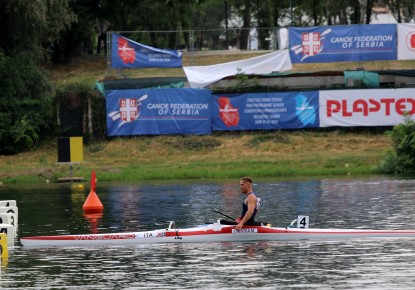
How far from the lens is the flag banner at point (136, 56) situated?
163ft

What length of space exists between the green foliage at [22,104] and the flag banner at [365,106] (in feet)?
43.9

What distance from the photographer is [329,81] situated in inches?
1914

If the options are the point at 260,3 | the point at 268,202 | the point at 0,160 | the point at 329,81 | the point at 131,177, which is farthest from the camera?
the point at 260,3

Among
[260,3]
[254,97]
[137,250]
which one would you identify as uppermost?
[260,3]

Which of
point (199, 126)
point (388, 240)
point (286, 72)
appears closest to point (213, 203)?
point (388, 240)

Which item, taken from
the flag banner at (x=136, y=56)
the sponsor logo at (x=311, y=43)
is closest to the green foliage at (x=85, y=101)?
the flag banner at (x=136, y=56)

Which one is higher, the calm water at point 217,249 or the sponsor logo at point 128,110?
the sponsor logo at point 128,110

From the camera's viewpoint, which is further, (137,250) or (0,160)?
(0,160)

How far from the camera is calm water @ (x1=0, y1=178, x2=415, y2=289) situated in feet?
62.6

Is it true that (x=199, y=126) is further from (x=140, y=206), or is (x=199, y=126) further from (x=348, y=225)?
(x=348, y=225)

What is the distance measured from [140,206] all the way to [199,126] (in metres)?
15.4

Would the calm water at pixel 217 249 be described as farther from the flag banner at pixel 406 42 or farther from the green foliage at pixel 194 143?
the flag banner at pixel 406 42

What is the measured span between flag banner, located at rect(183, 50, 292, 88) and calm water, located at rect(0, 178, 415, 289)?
41.9 ft

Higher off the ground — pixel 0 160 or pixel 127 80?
pixel 127 80
